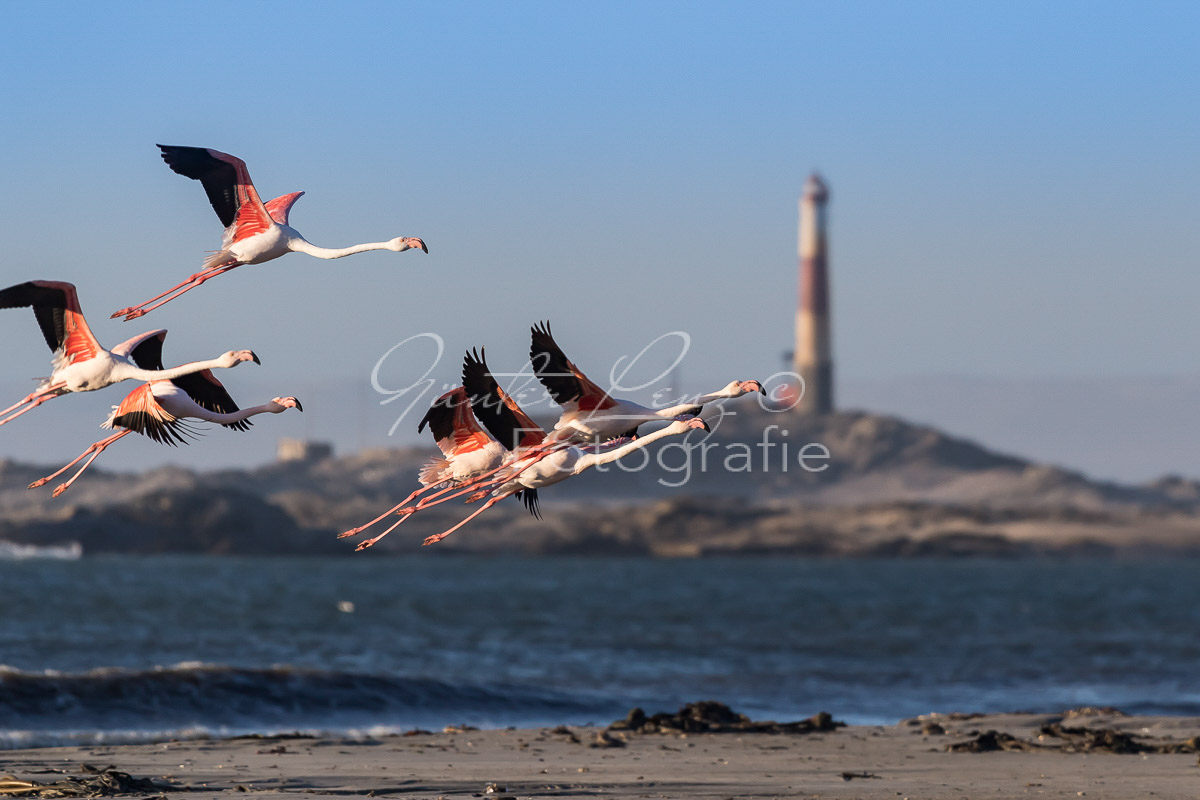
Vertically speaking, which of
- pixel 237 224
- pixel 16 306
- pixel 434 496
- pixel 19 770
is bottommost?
pixel 19 770

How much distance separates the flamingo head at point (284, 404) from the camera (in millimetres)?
11927

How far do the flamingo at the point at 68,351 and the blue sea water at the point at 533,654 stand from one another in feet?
44.0

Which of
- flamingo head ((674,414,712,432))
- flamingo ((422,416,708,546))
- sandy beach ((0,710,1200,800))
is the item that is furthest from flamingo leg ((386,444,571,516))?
sandy beach ((0,710,1200,800))

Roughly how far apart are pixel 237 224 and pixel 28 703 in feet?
54.4

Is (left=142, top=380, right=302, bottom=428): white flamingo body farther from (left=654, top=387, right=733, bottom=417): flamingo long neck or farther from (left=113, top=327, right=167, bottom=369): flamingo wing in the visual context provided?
(left=654, top=387, right=733, bottom=417): flamingo long neck

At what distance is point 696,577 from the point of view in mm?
123125

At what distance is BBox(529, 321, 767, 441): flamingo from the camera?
1327cm

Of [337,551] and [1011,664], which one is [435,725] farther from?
[337,551]

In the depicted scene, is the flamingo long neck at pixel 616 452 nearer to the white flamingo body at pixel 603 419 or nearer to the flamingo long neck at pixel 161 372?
the white flamingo body at pixel 603 419

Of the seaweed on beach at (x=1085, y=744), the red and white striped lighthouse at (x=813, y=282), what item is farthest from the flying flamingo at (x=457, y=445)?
the red and white striped lighthouse at (x=813, y=282)

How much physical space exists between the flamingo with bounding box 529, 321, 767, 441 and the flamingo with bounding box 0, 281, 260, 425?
9.33 feet

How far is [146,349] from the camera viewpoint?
14211 mm

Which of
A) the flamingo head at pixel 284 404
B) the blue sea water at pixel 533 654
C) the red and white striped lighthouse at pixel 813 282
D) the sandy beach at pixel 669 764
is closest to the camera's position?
the flamingo head at pixel 284 404

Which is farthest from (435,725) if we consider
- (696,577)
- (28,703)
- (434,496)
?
(696,577)
